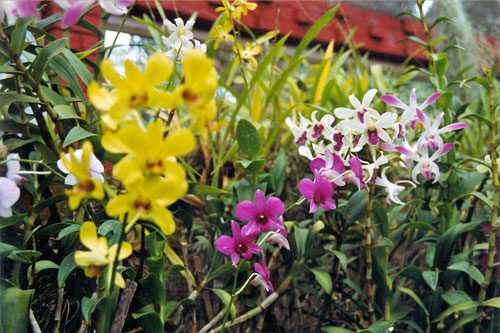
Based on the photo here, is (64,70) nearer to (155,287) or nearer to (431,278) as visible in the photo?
(155,287)

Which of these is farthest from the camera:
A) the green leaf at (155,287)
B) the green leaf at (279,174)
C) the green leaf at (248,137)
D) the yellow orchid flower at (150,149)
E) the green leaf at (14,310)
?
the green leaf at (279,174)

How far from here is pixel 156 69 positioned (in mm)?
331

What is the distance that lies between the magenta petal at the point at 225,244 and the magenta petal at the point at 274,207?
61 mm

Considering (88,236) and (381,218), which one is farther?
(381,218)

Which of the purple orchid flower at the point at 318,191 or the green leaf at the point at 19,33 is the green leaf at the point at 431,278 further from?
the green leaf at the point at 19,33

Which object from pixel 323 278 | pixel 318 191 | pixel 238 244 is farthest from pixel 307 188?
pixel 323 278

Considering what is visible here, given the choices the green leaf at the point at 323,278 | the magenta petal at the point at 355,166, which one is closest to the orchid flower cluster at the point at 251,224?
the magenta petal at the point at 355,166

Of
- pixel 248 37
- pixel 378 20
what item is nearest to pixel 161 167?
pixel 248 37

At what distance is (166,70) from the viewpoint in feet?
1.09

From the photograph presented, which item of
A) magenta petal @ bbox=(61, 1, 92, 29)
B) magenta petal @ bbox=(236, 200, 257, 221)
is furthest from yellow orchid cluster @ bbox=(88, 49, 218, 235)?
magenta petal @ bbox=(236, 200, 257, 221)

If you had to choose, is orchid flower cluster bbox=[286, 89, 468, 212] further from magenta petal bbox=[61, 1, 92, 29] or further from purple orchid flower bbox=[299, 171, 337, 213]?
magenta petal bbox=[61, 1, 92, 29]

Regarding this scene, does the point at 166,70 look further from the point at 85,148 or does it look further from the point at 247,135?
the point at 247,135

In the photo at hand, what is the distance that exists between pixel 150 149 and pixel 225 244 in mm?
283

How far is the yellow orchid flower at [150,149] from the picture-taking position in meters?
0.32
